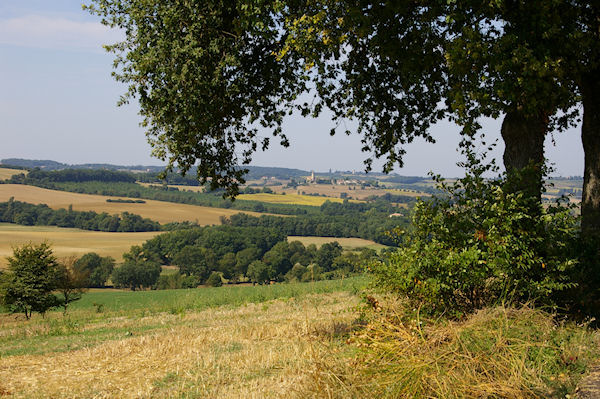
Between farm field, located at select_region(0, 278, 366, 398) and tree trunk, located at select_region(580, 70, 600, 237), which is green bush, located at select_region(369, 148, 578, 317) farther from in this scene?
tree trunk, located at select_region(580, 70, 600, 237)

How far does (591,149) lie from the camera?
33.8 ft

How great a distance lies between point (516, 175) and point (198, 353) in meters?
6.44

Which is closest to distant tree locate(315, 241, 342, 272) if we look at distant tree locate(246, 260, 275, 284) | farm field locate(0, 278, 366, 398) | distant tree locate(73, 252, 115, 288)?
distant tree locate(246, 260, 275, 284)

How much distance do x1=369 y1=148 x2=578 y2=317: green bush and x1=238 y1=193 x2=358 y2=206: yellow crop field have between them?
5341 inches

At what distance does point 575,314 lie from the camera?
884 cm

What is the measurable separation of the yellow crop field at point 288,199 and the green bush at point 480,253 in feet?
445

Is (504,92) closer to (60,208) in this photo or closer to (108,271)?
(108,271)

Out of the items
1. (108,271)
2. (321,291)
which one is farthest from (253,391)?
(108,271)

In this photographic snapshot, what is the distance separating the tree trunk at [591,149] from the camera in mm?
10000

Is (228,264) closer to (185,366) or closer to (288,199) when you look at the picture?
(288,199)

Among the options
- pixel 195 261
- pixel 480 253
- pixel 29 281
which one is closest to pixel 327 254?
pixel 195 261

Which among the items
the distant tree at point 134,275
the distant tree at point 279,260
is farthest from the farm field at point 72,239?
the distant tree at point 279,260

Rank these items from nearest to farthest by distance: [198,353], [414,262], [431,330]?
[431,330], [414,262], [198,353]

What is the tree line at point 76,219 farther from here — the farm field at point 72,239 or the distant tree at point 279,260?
the distant tree at point 279,260
